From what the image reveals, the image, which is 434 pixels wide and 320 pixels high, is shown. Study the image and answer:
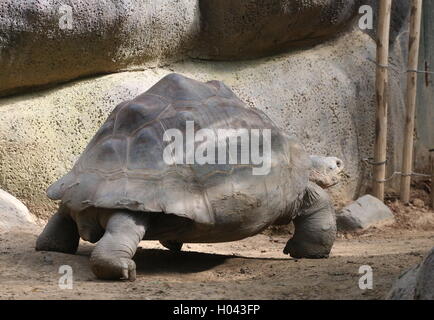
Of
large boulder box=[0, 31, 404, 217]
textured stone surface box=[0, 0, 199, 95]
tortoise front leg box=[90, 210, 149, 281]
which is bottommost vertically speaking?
tortoise front leg box=[90, 210, 149, 281]

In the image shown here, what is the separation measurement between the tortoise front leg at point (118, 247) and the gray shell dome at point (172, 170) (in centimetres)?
10

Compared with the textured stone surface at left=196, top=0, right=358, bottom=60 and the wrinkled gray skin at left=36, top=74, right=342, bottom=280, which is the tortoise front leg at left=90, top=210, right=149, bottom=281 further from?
the textured stone surface at left=196, top=0, right=358, bottom=60

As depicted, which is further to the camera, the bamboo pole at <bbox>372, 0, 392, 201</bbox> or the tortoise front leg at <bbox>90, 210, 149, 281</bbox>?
the bamboo pole at <bbox>372, 0, 392, 201</bbox>

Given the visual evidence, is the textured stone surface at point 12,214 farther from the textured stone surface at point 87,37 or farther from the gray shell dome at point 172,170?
the gray shell dome at point 172,170

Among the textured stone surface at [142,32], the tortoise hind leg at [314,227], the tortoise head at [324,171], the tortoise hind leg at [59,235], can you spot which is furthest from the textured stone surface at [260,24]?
the tortoise hind leg at [59,235]

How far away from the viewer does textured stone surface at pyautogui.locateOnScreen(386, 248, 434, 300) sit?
9.47ft

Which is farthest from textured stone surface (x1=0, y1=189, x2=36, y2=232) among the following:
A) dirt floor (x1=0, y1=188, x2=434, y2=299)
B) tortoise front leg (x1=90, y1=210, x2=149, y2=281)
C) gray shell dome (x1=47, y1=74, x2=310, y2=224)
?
tortoise front leg (x1=90, y1=210, x2=149, y2=281)

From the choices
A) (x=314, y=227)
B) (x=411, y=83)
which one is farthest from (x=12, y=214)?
(x=411, y=83)

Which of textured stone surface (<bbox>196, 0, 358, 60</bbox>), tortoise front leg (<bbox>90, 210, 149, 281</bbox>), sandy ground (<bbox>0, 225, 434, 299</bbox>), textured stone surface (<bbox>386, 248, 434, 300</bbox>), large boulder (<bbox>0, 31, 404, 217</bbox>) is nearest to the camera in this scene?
textured stone surface (<bbox>386, 248, 434, 300</bbox>)

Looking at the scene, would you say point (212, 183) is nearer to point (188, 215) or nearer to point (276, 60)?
point (188, 215)

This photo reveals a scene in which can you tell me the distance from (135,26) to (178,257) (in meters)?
2.81

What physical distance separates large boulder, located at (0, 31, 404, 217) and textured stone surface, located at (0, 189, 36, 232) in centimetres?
29

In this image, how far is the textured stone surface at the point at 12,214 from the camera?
20.8 ft

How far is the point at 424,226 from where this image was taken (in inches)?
326
